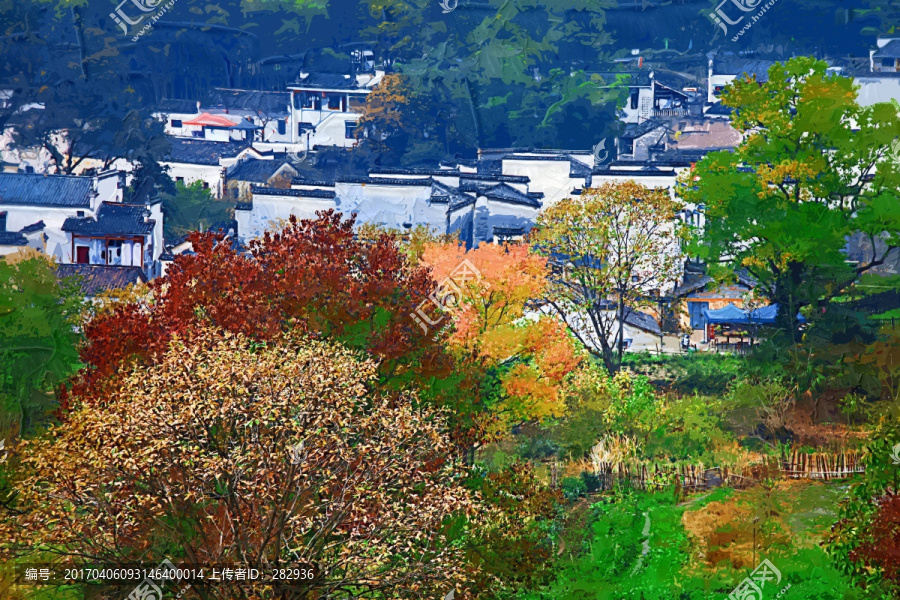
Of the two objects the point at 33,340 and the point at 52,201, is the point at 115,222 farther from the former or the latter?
the point at 33,340

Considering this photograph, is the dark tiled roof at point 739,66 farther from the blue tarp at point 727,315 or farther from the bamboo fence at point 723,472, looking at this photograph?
the bamboo fence at point 723,472

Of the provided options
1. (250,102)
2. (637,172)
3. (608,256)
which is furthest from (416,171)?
(250,102)

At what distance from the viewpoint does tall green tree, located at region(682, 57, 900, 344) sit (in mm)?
21078

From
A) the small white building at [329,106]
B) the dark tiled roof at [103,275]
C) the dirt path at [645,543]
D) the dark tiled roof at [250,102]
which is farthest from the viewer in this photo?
the dark tiled roof at [250,102]

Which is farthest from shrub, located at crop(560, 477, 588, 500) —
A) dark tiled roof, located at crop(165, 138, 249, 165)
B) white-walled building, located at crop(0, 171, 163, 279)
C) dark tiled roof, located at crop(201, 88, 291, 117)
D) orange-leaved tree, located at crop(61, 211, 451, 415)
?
dark tiled roof, located at crop(201, 88, 291, 117)

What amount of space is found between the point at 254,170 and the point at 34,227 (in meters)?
5.00

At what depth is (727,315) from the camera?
2261cm

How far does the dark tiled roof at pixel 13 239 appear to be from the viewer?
2380 cm

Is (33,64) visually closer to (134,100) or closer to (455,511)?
(134,100)

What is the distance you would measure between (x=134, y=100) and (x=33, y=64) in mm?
2332

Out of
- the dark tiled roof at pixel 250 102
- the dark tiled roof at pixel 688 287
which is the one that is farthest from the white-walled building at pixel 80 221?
the dark tiled roof at pixel 688 287

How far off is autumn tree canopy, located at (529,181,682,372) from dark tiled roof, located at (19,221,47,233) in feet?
32.2

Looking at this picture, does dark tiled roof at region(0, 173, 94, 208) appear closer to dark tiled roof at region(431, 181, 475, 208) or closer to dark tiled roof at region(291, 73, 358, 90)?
dark tiled roof at region(431, 181, 475, 208)

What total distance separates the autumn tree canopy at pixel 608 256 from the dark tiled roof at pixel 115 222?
8.02 meters
